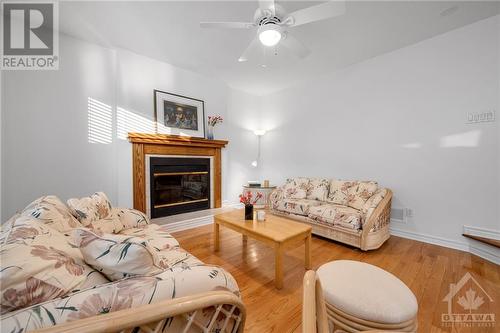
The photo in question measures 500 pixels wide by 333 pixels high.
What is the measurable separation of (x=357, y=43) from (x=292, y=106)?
1.75 meters

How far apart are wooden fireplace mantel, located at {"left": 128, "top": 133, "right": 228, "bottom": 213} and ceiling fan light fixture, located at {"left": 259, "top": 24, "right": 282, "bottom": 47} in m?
2.11

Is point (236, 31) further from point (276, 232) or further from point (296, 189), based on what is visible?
point (296, 189)

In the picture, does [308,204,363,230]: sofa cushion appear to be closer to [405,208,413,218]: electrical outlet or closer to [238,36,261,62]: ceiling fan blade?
[405,208,413,218]: electrical outlet

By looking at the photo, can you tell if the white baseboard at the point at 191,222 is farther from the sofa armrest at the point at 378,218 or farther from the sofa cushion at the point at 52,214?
the sofa armrest at the point at 378,218

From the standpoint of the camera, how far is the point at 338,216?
8.71ft

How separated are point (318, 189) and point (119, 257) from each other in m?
3.17

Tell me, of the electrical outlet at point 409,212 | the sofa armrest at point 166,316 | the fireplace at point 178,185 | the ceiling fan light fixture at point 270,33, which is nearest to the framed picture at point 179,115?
the fireplace at point 178,185

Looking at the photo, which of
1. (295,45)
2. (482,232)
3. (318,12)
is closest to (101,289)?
(318,12)

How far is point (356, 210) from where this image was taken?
9.09 feet

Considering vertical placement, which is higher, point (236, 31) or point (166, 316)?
point (236, 31)

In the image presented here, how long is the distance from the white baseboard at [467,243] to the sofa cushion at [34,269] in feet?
11.9

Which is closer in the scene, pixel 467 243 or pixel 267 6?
pixel 267 6

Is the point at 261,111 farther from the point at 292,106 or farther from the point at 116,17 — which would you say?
the point at 116,17
